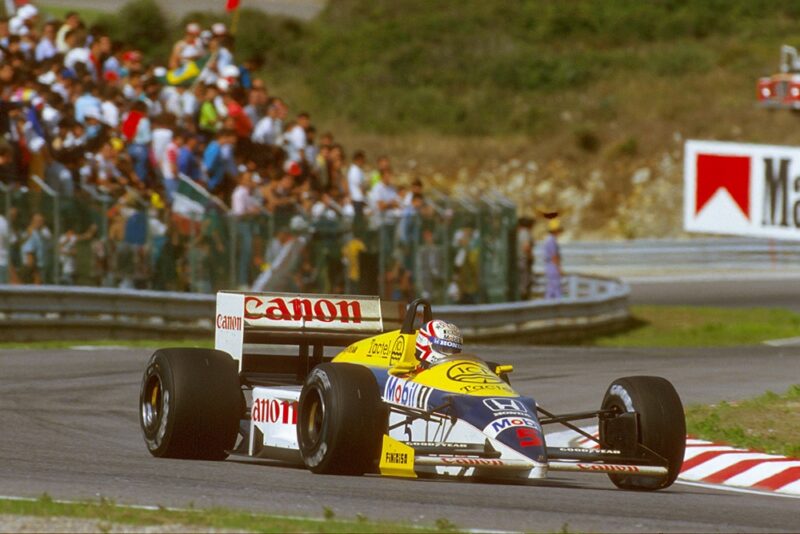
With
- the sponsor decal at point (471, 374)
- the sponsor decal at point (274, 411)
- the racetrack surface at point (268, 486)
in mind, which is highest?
the sponsor decal at point (471, 374)

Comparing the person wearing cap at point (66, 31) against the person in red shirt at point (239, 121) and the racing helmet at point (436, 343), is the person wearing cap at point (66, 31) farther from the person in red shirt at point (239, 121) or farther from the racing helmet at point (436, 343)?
the racing helmet at point (436, 343)

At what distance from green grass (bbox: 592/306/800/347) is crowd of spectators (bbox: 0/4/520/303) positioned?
399cm

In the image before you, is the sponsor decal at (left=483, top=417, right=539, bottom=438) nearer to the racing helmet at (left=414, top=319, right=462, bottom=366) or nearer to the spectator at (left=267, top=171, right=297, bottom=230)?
the racing helmet at (left=414, top=319, right=462, bottom=366)

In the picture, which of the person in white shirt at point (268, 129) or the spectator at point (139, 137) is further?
the person in white shirt at point (268, 129)

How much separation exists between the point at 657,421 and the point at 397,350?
1.83 m

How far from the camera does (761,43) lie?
60875mm

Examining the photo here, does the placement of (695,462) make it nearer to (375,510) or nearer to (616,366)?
(375,510)

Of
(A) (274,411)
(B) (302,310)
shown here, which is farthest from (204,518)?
(B) (302,310)

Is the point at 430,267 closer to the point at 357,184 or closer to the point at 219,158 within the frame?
the point at 357,184

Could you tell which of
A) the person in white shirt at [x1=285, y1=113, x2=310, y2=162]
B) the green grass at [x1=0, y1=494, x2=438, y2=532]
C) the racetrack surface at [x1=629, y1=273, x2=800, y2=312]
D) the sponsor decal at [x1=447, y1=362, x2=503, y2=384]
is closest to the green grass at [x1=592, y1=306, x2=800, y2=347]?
the racetrack surface at [x1=629, y1=273, x2=800, y2=312]

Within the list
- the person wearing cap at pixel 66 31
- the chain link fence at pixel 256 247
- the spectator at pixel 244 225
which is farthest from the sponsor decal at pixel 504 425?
the person wearing cap at pixel 66 31

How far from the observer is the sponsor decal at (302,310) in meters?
11.5

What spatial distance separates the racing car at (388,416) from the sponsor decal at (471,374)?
10 millimetres

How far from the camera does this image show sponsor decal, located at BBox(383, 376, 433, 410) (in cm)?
985
